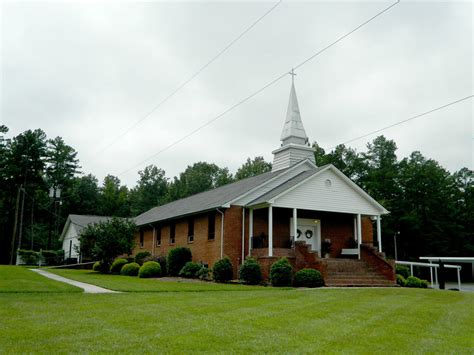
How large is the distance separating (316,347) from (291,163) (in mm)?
19481

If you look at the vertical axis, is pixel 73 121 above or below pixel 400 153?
below

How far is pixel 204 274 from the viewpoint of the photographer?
2159 cm

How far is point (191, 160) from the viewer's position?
7031cm

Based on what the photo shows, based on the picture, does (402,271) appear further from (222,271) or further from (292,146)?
(222,271)

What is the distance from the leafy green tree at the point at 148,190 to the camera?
6525cm

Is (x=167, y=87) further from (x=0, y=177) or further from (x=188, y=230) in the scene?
(x=0, y=177)

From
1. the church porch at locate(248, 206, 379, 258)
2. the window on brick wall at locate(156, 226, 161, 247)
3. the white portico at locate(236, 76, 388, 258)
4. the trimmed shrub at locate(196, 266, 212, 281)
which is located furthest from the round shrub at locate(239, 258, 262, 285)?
the window on brick wall at locate(156, 226, 161, 247)

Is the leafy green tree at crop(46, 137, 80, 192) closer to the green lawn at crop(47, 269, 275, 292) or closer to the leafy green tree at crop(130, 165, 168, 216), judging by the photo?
the leafy green tree at crop(130, 165, 168, 216)

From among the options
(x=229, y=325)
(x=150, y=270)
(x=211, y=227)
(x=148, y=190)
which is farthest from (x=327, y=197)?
(x=148, y=190)

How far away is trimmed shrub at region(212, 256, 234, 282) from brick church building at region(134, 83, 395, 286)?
1.23 m

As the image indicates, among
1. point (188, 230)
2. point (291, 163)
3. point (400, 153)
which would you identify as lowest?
point (188, 230)

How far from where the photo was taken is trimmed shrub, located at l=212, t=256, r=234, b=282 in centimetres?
1991

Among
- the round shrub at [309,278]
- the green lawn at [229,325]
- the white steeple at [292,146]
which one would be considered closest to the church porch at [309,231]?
the round shrub at [309,278]

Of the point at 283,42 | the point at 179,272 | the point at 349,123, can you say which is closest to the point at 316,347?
the point at 283,42
